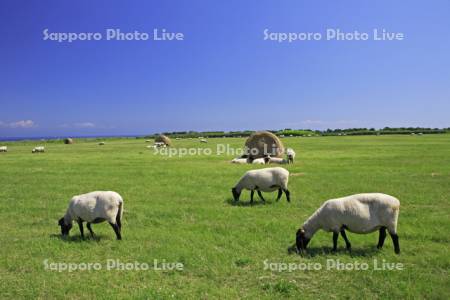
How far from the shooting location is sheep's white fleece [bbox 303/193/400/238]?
8828 millimetres

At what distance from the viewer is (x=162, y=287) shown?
294 inches

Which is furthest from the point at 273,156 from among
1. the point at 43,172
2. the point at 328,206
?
the point at 328,206

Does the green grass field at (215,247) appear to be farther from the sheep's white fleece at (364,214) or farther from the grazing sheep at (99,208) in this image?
the sheep's white fleece at (364,214)

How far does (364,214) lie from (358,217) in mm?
163

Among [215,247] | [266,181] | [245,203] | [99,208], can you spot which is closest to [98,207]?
[99,208]

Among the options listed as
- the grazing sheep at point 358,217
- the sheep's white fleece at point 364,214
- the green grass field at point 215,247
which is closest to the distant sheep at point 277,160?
the green grass field at point 215,247

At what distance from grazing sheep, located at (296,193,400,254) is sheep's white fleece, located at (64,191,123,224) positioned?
5271mm

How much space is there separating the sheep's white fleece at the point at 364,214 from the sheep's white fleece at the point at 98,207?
548 cm

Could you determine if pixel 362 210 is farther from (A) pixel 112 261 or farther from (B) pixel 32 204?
(B) pixel 32 204

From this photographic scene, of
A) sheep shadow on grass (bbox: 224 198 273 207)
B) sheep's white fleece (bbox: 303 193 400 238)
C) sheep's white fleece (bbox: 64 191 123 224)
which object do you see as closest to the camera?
sheep's white fleece (bbox: 303 193 400 238)

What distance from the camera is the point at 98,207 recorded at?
10.4 metres

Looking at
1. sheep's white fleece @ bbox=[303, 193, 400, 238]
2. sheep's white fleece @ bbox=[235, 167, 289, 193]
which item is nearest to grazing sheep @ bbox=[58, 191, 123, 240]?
sheep's white fleece @ bbox=[303, 193, 400, 238]

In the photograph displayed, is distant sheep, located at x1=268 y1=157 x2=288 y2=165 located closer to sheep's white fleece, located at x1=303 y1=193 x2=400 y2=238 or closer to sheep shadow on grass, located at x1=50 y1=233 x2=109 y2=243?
sheep's white fleece, located at x1=303 y1=193 x2=400 y2=238

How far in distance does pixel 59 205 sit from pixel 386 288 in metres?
13.0
